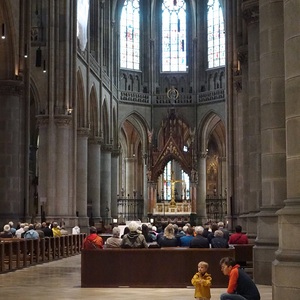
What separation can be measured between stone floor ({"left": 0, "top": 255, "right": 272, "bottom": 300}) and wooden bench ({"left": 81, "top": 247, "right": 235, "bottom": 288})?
0.41m

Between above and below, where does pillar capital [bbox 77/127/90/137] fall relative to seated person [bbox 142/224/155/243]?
above

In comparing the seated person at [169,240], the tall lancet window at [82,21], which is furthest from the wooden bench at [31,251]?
the tall lancet window at [82,21]

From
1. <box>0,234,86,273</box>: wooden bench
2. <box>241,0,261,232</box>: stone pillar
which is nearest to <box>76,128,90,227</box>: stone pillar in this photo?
<box>0,234,86,273</box>: wooden bench

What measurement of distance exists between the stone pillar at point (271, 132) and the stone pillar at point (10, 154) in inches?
757

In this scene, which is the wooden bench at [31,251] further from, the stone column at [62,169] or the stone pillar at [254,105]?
the stone column at [62,169]

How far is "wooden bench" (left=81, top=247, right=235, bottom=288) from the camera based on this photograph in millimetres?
16234

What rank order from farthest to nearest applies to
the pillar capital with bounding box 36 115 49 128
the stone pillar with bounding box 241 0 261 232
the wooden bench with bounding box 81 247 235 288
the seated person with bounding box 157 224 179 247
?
the pillar capital with bounding box 36 115 49 128
the stone pillar with bounding box 241 0 261 232
the seated person with bounding box 157 224 179 247
the wooden bench with bounding box 81 247 235 288

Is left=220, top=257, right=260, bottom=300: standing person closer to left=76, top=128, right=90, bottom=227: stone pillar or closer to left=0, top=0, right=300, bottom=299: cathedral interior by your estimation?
left=0, top=0, right=300, bottom=299: cathedral interior

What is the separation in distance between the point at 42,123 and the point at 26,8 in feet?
29.4

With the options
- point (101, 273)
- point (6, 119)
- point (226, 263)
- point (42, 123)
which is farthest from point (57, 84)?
point (226, 263)

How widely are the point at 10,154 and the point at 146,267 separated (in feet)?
58.0

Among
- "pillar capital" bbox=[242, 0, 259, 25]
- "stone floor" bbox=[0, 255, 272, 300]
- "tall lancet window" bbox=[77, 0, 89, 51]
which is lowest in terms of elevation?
"stone floor" bbox=[0, 255, 272, 300]

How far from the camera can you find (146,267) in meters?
16.4

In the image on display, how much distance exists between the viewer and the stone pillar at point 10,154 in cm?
3244
